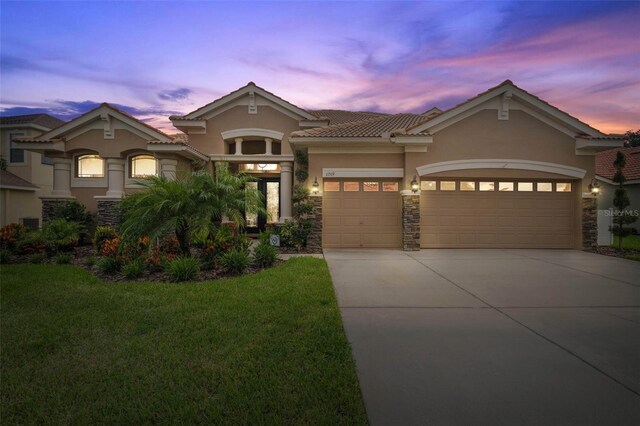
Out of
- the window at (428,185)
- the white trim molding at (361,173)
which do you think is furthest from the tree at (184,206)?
the window at (428,185)

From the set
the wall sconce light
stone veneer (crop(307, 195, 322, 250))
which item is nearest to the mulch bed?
stone veneer (crop(307, 195, 322, 250))

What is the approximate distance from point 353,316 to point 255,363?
191cm

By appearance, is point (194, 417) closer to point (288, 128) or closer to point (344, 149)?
point (344, 149)

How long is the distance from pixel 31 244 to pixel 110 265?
4.41 meters

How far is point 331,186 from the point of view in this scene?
473 inches

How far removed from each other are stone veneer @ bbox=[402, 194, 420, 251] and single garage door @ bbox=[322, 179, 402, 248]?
0.55 meters

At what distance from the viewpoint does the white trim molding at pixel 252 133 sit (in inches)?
555

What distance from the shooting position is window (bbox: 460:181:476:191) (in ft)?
38.9

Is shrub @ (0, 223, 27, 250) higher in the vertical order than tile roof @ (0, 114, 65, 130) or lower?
lower

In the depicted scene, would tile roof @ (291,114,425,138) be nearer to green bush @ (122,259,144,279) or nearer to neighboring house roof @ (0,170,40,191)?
green bush @ (122,259,144,279)

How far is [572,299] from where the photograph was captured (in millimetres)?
5789

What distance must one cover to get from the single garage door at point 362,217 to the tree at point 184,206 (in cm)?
418

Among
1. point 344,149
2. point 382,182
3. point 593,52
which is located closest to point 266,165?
point 344,149

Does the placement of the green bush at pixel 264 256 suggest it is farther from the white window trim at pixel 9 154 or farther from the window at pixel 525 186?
the white window trim at pixel 9 154
